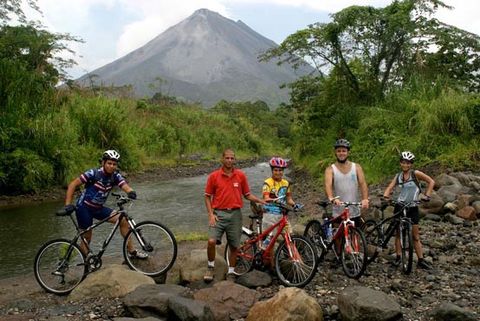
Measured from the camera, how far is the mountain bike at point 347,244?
6.77 metres

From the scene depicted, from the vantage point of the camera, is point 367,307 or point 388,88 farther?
point 388,88

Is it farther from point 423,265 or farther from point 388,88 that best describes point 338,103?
point 423,265

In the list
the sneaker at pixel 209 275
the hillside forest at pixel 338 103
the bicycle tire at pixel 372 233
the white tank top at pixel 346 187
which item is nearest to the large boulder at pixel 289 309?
the sneaker at pixel 209 275

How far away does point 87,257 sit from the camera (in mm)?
7449

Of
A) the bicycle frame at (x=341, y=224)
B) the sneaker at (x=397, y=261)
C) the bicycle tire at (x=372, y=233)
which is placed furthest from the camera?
the bicycle tire at (x=372, y=233)

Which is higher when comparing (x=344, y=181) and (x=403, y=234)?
(x=344, y=181)

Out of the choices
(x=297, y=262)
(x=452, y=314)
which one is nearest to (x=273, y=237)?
(x=297, y=262)

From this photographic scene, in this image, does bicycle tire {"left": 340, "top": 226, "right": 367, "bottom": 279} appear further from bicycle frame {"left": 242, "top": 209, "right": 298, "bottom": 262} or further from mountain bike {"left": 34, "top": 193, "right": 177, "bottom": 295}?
mountain bike {"left": 34, "top": 193, "right": 177, "bottom": 295}

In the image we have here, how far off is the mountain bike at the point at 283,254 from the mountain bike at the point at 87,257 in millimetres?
1047

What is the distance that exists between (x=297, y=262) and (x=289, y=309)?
4.09 feet

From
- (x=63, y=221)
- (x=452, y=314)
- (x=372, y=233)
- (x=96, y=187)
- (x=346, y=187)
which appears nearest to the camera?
(x=452, y=314)

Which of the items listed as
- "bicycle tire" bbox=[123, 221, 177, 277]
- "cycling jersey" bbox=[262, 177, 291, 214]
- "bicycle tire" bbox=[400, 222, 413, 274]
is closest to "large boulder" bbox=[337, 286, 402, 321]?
"bicycle tire" bbox=[400, 222, 413, 274]

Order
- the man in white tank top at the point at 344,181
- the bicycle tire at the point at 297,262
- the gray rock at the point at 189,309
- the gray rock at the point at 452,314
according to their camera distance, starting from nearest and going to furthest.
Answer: the gray rock at the point at 452,314 → the gray rock at the point at 189,309 → the bicycle tire at the point at 297,262 → the man in white tank top at the point at 344,181

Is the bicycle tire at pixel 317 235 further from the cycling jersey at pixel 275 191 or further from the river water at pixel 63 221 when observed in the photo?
the river water at pixel 63 221
